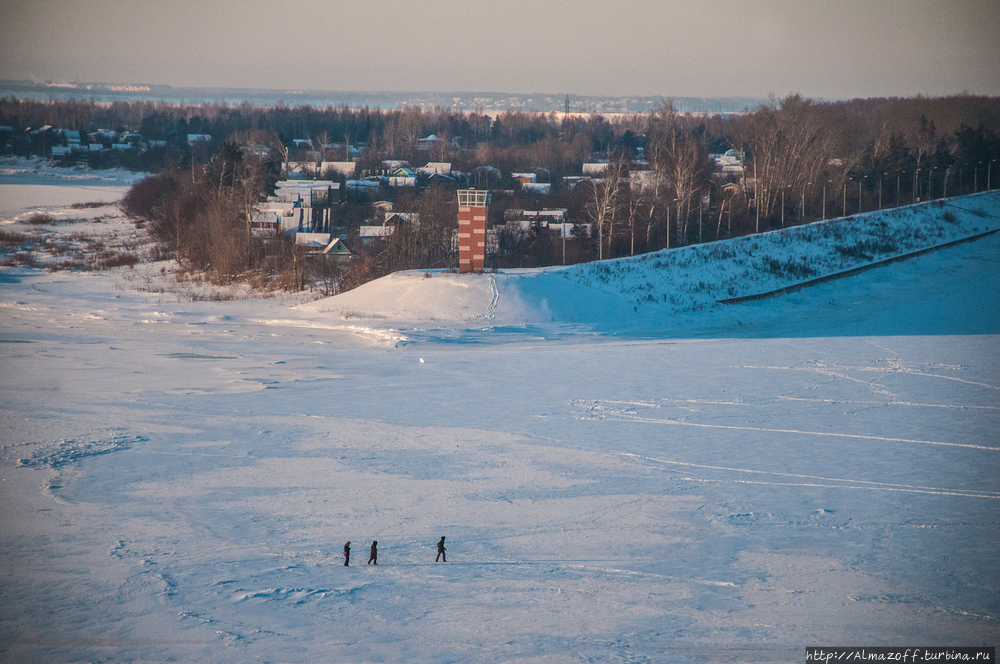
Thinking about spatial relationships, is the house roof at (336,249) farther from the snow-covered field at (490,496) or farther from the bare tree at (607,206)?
the snow-covered field at (490,496)

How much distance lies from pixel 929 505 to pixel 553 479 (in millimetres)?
5816

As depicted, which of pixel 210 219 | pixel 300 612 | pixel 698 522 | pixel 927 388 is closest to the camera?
pixel 300 612

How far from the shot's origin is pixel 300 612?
8.94m

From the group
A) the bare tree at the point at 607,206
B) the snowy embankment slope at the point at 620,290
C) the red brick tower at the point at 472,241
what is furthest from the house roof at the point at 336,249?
the bare tree at the point at 607,206

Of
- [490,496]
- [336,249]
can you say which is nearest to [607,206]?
[336,249]

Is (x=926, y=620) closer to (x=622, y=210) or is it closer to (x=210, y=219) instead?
(x=622, y=210)

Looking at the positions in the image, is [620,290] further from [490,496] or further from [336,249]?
[490,496]

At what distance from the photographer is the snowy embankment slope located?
29.5 m

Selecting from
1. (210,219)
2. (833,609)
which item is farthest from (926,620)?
(210,219)

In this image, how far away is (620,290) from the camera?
3281cm

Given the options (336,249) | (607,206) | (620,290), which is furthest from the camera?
(607,206)

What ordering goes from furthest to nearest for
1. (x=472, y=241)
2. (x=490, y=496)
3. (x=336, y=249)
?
(x=336, y=249) → (x=472, y=241) → (x=490, y=496)

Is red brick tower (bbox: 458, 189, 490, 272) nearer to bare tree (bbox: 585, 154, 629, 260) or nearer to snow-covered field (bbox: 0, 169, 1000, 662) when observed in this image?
snow-covered field (bbox: 0, 169, 1000, 662)

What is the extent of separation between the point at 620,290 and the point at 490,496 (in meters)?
21.4
